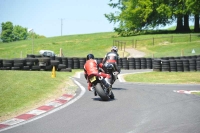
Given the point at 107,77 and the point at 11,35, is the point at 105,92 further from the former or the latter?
the point at 11,35

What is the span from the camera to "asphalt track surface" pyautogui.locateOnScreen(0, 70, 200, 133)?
6.99 metres

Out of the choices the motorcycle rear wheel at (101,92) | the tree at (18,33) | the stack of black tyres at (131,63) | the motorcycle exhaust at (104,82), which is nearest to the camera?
the motorcycle rear wheel at (101,92)

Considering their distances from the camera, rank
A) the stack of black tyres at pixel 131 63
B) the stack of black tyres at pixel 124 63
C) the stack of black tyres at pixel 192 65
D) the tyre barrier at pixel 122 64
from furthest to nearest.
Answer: the stack of black tyres at pixel 124 63, the stack of black tyres at pixel 131 63, the stack of black tyres at pixel 192 65, the tyre barrier at pixel 122 64

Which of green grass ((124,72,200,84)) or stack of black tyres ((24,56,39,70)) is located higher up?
Result: stack of black tyres ((24,56,39,70))

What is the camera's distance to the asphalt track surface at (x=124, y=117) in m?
6.99

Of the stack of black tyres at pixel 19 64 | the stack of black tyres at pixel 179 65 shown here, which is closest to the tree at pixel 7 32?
the stack of black tyres at pixel 19 64

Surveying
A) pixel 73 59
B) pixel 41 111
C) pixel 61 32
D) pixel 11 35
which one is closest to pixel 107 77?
pixel 41 111

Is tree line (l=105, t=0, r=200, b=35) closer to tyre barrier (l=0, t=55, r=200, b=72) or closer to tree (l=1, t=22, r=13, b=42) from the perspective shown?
tyre barrier (l=0, t=55, r=200, b=72)

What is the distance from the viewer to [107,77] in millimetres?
11344

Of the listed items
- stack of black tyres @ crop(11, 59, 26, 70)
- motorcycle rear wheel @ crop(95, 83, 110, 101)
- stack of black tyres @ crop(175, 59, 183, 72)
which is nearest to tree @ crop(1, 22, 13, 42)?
stack of black tyres @ crop(11, 59, 26, 70)

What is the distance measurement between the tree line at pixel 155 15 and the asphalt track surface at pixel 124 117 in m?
48.5

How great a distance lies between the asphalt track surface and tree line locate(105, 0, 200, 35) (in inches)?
1911

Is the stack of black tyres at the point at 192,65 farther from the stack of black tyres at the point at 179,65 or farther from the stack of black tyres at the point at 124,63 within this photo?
the stack of black tyres at the point at 124,63

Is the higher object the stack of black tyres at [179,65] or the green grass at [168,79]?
the stack of black tyres at [179,65]
